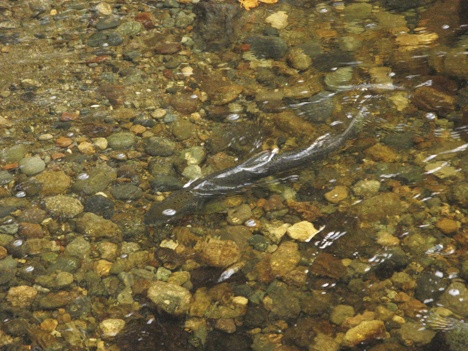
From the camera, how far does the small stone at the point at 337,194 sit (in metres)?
3.52

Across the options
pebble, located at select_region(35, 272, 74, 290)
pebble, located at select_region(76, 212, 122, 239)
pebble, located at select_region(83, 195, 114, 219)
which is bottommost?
pebble, located at select_region(35, 272, 74, 290)

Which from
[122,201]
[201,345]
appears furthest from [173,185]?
[201,345]

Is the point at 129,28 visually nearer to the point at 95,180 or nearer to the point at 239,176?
the point at 95,180

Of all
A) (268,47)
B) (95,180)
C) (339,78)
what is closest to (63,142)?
(95,180)

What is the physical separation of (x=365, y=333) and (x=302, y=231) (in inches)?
27.7

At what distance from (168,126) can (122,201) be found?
72cm

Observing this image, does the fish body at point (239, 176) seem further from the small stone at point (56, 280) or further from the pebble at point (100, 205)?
the small stone at point (56, 280)

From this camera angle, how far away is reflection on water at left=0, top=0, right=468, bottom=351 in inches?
117

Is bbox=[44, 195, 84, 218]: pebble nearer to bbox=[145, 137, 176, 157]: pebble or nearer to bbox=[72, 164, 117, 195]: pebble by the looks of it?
bbox=[72, 164, 117, 195]: pebble

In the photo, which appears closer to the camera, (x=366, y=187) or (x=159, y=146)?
(x=366, y=187)

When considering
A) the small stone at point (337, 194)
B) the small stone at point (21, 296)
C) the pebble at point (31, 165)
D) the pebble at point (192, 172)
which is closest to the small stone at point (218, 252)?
the pebble at point (192, 172)

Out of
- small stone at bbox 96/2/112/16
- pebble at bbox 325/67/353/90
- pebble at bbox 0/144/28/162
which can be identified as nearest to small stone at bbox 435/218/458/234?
pebble at bbox 325/67/353/90

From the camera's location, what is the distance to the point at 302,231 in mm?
3355

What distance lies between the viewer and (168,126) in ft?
13.5
